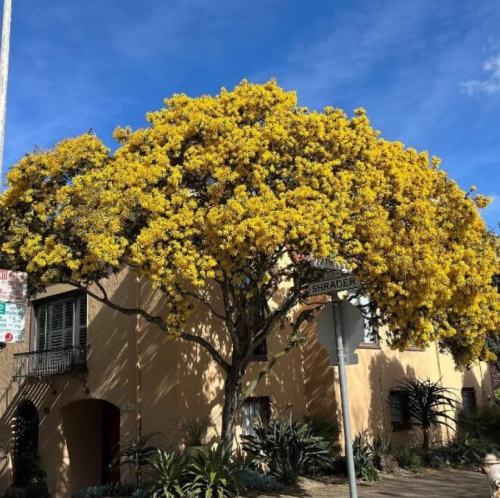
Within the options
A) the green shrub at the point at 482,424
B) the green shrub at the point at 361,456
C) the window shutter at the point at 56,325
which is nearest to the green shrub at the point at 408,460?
the green shrub at the point at 361,456

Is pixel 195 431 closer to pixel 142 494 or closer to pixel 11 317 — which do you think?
pixel 142 494

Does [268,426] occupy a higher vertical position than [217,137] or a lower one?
lower

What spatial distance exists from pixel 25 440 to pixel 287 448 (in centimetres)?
901

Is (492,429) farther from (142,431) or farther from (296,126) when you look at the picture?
(296,126)

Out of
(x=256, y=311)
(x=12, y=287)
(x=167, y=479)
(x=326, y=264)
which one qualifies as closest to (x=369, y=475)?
(x=256, y=311)

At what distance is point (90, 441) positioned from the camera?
713 inches

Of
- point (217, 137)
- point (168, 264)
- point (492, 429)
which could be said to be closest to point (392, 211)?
point (217, 137)

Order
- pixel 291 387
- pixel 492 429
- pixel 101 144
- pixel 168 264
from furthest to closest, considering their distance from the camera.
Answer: pixel 492 429, pixel 291 387, pixel 101 144, pixel 168 264

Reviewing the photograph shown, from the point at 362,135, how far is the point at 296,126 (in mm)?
1327

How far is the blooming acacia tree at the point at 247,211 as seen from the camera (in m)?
10.4

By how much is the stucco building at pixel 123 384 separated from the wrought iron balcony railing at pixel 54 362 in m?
0.03

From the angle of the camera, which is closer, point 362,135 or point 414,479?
point 362,135

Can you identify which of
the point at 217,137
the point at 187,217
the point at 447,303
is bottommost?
the point at 447,303

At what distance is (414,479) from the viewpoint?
1464 centimetres
